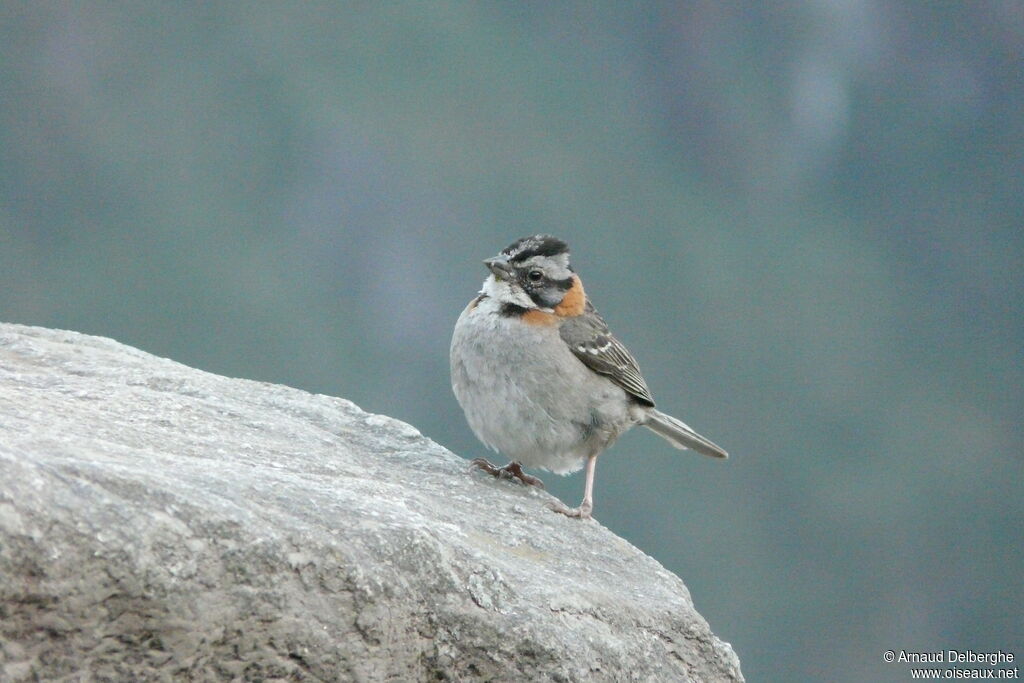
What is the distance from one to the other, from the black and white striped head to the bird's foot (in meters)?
1.11

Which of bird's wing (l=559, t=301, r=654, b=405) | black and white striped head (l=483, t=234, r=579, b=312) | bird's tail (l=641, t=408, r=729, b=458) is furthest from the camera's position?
bird's tail (l=641, t=408, r=729, b=458)

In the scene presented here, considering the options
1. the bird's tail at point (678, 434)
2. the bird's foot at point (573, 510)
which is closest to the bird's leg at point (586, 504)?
the bird's foot at point (573, 510)

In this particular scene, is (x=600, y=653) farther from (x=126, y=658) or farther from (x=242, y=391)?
(x=242, y=391)

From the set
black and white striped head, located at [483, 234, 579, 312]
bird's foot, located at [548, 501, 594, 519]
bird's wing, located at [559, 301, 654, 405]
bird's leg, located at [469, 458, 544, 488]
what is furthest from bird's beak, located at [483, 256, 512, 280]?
bird's foot, located at [548, 501, 594, 519]

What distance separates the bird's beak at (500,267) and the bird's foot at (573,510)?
1289 mm

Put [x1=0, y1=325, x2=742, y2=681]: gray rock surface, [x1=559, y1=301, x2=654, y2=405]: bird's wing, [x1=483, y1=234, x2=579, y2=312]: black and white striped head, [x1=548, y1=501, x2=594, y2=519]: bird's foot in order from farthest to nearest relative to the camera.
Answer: [x1=559, y1=301, x2=654, y2=405]: bird's wing, [x1=483, y1=234, x2=579, y2=312]: black and white striped head, [x1=548, y1=501, x2=594, y2=519]: bird's foot, [x1=0, y1=325, x2=742, y2=681]: gray rock surface

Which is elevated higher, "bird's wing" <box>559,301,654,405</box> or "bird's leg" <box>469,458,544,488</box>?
"bird's wing" <box>559,301,654,405</box>

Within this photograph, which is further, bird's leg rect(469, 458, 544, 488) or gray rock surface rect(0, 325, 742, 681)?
bird's leg rect(469, 458, 544, 488)

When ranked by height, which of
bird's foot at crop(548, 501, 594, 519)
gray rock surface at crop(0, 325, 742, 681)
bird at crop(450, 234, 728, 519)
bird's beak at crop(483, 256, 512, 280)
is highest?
bird's beak at crop(483, 256, 512, 280)

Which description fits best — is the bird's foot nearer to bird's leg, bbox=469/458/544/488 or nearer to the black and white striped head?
bird's leg, bbox=469/458/544/488

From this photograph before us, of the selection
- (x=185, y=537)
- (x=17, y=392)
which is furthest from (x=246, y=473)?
(x=17, y=392)

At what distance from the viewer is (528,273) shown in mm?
6910

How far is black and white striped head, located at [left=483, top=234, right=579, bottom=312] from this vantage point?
6.87m

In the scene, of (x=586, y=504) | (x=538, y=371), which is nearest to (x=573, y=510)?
(x=586, y=504)
